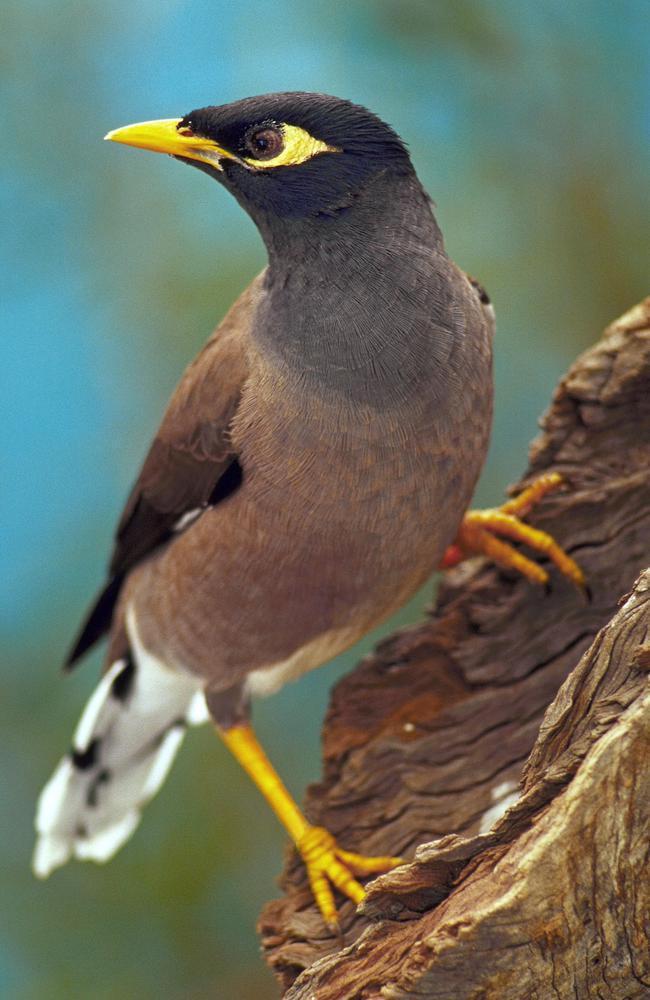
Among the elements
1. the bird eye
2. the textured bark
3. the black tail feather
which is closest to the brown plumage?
the bird eye

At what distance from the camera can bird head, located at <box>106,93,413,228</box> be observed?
2254mm

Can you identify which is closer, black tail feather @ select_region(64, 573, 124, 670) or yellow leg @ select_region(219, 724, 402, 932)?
yellow leg @ select_region(219, 724, 402, 932)

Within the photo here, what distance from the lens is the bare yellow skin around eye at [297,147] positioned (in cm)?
226

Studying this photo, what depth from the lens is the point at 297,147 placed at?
7.40ft

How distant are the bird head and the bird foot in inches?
52.2

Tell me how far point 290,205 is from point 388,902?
1.30 meters

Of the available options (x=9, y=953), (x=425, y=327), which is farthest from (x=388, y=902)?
(x=9, y=953)

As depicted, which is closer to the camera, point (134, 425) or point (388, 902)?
point (388, 902)

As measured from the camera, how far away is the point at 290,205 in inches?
89.9

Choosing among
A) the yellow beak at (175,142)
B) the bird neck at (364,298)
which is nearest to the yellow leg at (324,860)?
the bird neck at (364,298)

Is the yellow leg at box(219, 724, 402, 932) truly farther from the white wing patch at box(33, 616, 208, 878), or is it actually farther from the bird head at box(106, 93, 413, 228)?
the bird head at box(106, 93, 413, 228)

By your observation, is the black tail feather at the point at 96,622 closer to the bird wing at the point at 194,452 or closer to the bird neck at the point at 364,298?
the bird wing at the point at 194,452

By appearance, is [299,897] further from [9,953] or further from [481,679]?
[9,953]

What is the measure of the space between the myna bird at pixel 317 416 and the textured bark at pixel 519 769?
0.10m
